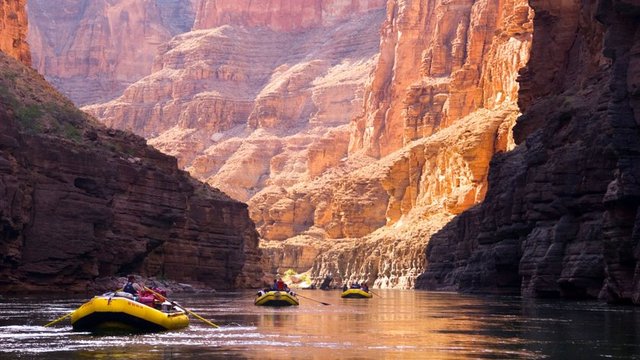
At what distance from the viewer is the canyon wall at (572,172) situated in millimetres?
68750

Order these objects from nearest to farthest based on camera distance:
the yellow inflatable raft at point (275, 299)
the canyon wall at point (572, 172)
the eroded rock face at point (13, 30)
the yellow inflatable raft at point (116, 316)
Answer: the yellow inflatable raft at point (116, 316), the canyon wall at point (572, 172), the yellow inflatable raft at point (275, 299), the eroded rock face at point (13, 30)

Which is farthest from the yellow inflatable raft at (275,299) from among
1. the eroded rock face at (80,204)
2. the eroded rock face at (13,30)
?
the eroded rock face at (13,30)

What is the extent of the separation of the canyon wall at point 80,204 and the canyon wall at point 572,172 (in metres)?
30.9

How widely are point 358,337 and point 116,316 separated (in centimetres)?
930

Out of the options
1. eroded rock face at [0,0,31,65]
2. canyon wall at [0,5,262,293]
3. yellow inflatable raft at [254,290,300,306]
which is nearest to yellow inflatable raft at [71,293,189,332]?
yellow inflatable raft at [254,290,300,306]

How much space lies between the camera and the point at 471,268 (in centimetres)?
12138

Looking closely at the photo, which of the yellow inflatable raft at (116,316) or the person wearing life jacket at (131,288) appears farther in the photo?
the person wearing life jacket at (131,288)

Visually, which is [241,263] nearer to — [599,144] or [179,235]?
[179,235]

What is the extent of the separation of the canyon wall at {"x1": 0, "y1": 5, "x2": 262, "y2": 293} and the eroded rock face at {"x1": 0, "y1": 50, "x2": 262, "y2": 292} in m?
0.09

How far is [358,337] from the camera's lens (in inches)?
1889

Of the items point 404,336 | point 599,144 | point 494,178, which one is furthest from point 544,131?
point 404,336

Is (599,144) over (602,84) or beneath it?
beneath

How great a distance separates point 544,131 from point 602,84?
7.98m

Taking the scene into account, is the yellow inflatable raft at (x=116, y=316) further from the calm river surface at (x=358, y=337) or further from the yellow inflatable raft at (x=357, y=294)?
the yellow inflatable raft at (x=357, y=294)
